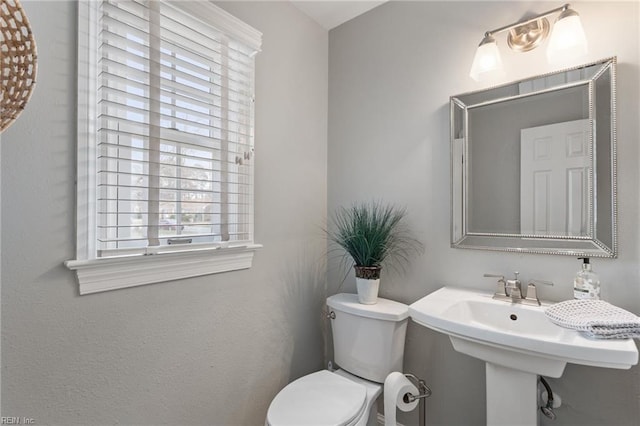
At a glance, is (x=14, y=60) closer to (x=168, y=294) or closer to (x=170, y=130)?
(x=170, y=130)

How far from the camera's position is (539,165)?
4.22 feet

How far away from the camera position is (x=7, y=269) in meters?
0.88

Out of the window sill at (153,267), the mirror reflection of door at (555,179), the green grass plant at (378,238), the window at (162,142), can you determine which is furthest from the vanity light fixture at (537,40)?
the window sill at (153,267)

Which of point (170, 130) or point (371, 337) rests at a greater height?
point (170, 130)

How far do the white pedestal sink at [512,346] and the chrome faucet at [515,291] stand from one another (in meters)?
0.04

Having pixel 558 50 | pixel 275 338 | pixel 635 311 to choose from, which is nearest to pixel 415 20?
pixel 558 50

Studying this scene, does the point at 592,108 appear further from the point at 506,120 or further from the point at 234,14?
the point at 234,14

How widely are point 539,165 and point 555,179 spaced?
0.08 meters

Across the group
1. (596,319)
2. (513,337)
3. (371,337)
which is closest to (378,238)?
(371,337)

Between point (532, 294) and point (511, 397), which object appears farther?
point (532, 294)

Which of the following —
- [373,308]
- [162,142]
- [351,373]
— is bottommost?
[351,373]

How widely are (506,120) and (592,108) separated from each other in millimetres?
285

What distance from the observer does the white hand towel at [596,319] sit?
881 millimetres

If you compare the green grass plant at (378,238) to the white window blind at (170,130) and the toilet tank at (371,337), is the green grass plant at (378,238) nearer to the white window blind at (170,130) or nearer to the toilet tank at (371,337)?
the toilet tank at (371,337)
